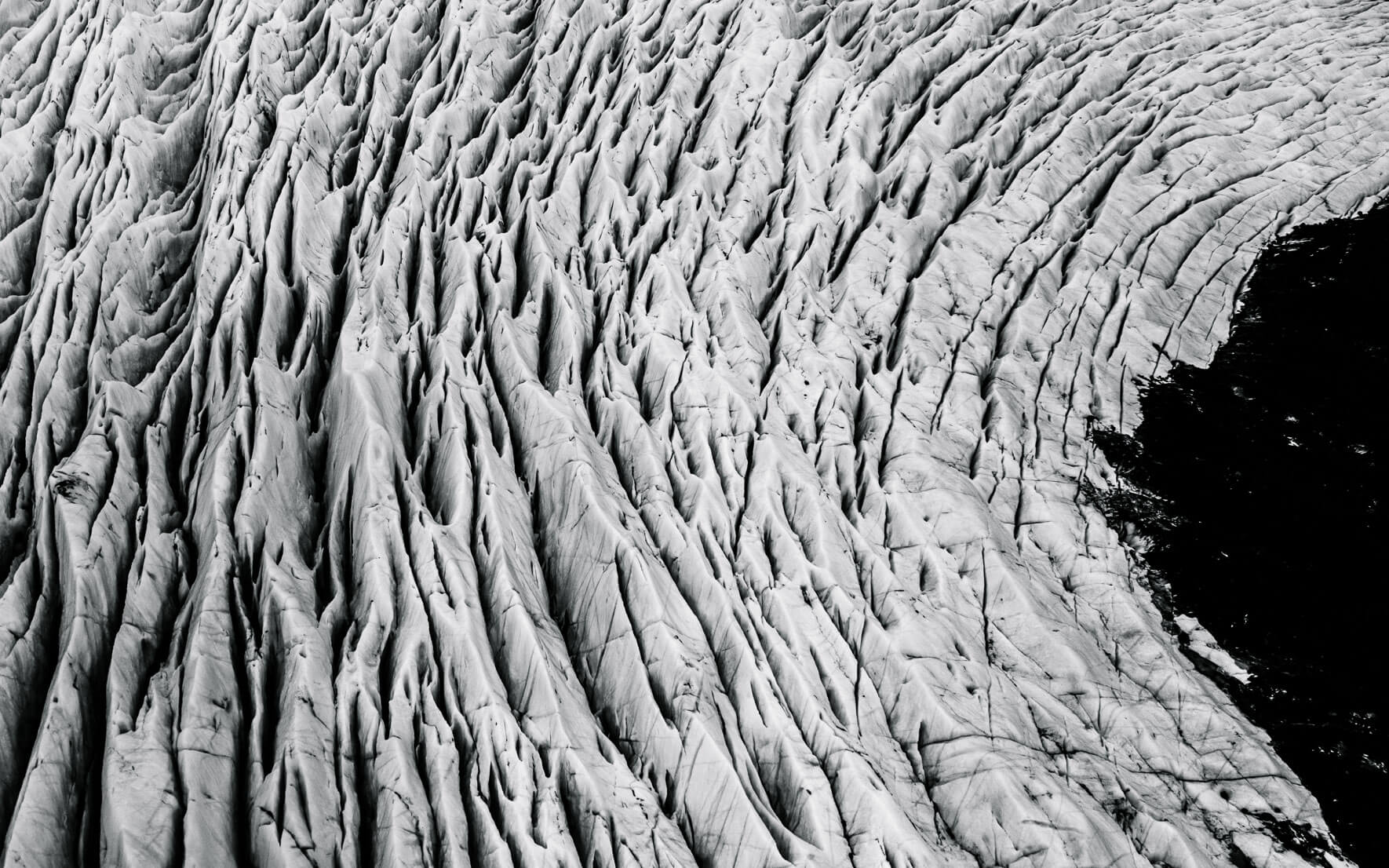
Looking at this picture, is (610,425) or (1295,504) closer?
(1295,504)

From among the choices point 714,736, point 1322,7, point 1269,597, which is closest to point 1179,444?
point 1269,597

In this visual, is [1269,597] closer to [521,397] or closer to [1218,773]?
[1218,773]

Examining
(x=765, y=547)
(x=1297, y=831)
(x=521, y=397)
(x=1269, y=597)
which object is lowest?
(x=1297, y=831)

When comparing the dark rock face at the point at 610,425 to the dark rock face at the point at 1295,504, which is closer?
the dark rock face at the point at 610,425

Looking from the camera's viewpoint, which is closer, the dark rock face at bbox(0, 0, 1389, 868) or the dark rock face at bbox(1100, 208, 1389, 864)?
the dark rock face at bbox(0, 0, 1389, 868)
